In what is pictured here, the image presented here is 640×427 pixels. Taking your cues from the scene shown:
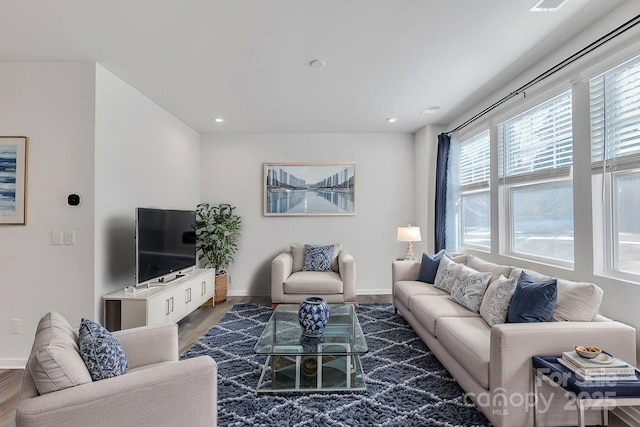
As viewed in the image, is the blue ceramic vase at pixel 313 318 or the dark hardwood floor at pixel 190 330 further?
the blue ceramic vase at pixel 313 318

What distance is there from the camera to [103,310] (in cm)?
282

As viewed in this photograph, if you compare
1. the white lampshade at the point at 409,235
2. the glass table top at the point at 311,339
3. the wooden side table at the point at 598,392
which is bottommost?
the glass table top at the point at 311,339

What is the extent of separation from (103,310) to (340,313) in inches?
84.3

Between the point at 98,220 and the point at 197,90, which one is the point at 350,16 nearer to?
the point at 197,90

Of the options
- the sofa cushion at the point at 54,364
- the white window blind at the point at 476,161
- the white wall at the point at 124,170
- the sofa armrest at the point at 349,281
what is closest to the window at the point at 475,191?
the white window blind at the point at 476,161

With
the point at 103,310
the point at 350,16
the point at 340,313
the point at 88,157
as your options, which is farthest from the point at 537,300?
the point at 88,157

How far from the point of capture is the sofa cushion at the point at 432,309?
2.63 m

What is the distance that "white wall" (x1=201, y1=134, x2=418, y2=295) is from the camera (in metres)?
5.03

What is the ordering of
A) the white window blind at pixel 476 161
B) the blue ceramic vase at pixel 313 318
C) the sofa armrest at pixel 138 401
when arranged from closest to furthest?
the sofa armrest at pixel 138 401, the blue ceramic vase at pixel 313 318, the white window blind at pixel 476 161

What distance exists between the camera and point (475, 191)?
155 inches

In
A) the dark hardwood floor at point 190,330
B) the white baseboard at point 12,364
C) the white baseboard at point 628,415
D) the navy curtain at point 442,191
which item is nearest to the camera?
the white baseboard at point 628,415

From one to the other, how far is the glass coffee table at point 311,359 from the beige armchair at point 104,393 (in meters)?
0.77

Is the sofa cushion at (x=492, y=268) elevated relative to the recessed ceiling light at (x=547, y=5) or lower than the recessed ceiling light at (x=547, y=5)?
lower

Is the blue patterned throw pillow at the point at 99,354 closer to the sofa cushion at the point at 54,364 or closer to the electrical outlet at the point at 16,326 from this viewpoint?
the sofa cushion at the point at 54,364
